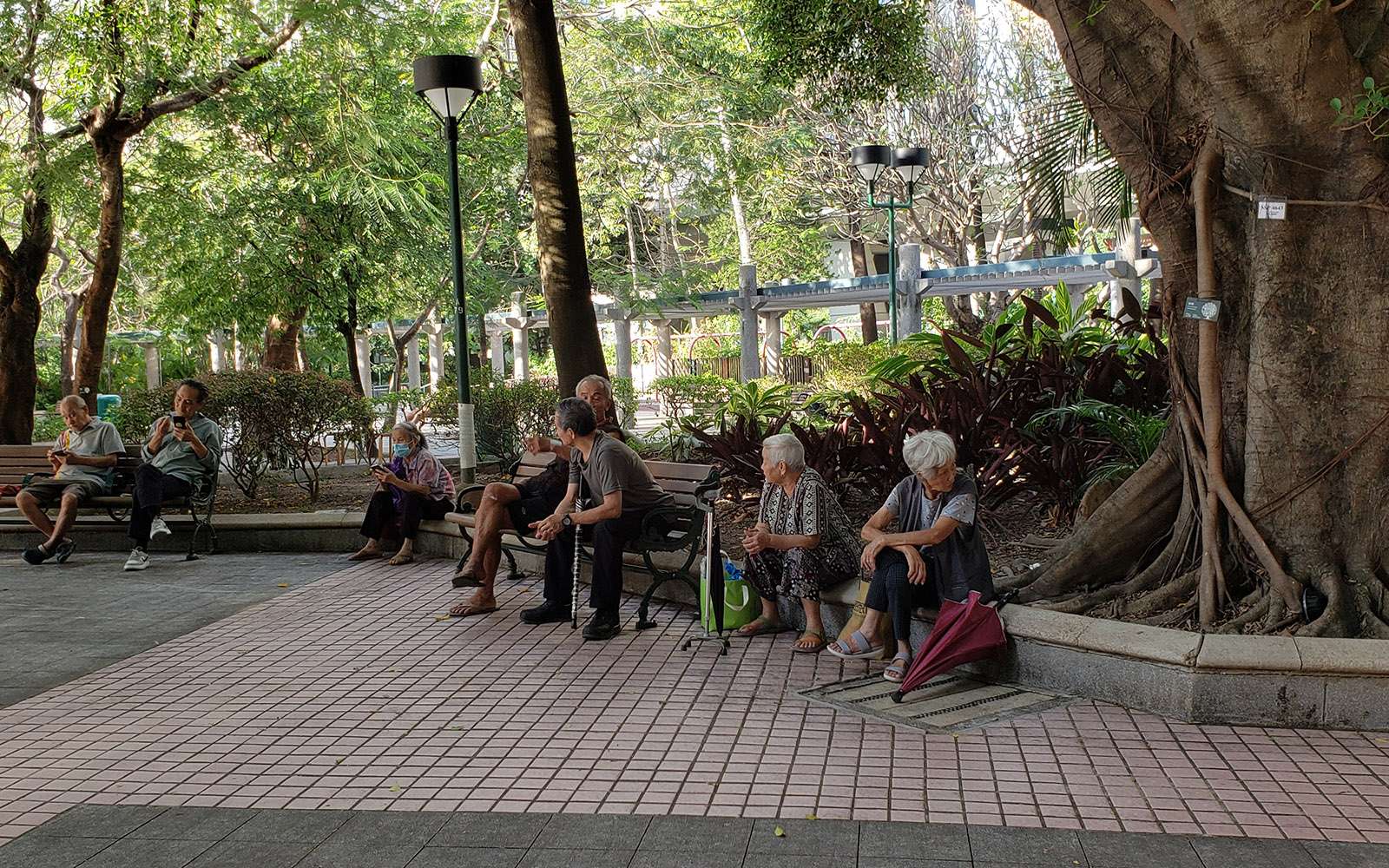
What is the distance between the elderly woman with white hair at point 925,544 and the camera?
18.3ft

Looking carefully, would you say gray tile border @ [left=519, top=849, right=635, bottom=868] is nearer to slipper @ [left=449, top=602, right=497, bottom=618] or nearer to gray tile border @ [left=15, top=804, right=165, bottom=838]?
gray tile border @ [left=15, top=804, right=165, bottom=838]

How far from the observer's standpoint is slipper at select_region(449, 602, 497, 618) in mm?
7398

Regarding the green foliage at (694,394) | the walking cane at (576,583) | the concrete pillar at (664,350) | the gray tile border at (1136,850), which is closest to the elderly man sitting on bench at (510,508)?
the walking cane at (576,583)

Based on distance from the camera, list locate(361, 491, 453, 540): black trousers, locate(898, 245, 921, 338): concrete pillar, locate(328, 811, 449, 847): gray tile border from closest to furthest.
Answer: locate(328, 811, 449, 847): gray tile border, locate(361, 491, 453, 540): black trousers, locate(898, 245, 921, 338): concrete pillar

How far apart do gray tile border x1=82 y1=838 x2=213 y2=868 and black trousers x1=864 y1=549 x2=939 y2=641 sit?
10.2ft

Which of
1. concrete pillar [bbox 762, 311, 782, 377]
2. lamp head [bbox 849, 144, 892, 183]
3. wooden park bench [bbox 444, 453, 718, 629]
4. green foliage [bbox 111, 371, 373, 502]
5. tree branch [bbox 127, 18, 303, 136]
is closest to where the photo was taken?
wooden park bench [bbox 444, 453, 718, 629]

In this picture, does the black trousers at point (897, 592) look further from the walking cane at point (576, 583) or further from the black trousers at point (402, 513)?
the black trousers at point (402, 513)

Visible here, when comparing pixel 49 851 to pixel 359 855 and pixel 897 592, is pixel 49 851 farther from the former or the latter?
pixel 897 592

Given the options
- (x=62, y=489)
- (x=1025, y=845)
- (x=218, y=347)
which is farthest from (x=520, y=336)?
(x=1025, y=845)

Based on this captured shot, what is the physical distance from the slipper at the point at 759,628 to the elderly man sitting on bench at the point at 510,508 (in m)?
1.53

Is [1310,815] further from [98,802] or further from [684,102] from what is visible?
[684,102]

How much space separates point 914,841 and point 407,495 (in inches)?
248

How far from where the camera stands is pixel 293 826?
4.08 meters

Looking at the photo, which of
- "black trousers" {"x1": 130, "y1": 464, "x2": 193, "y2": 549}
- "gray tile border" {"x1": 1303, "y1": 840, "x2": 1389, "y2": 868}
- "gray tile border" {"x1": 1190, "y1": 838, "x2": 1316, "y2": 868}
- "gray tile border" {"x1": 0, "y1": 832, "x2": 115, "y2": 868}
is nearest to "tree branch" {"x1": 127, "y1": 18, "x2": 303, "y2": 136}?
"black trousers" {"x1": 130, "y1": 464, "x2": 193, "y2": 549}
